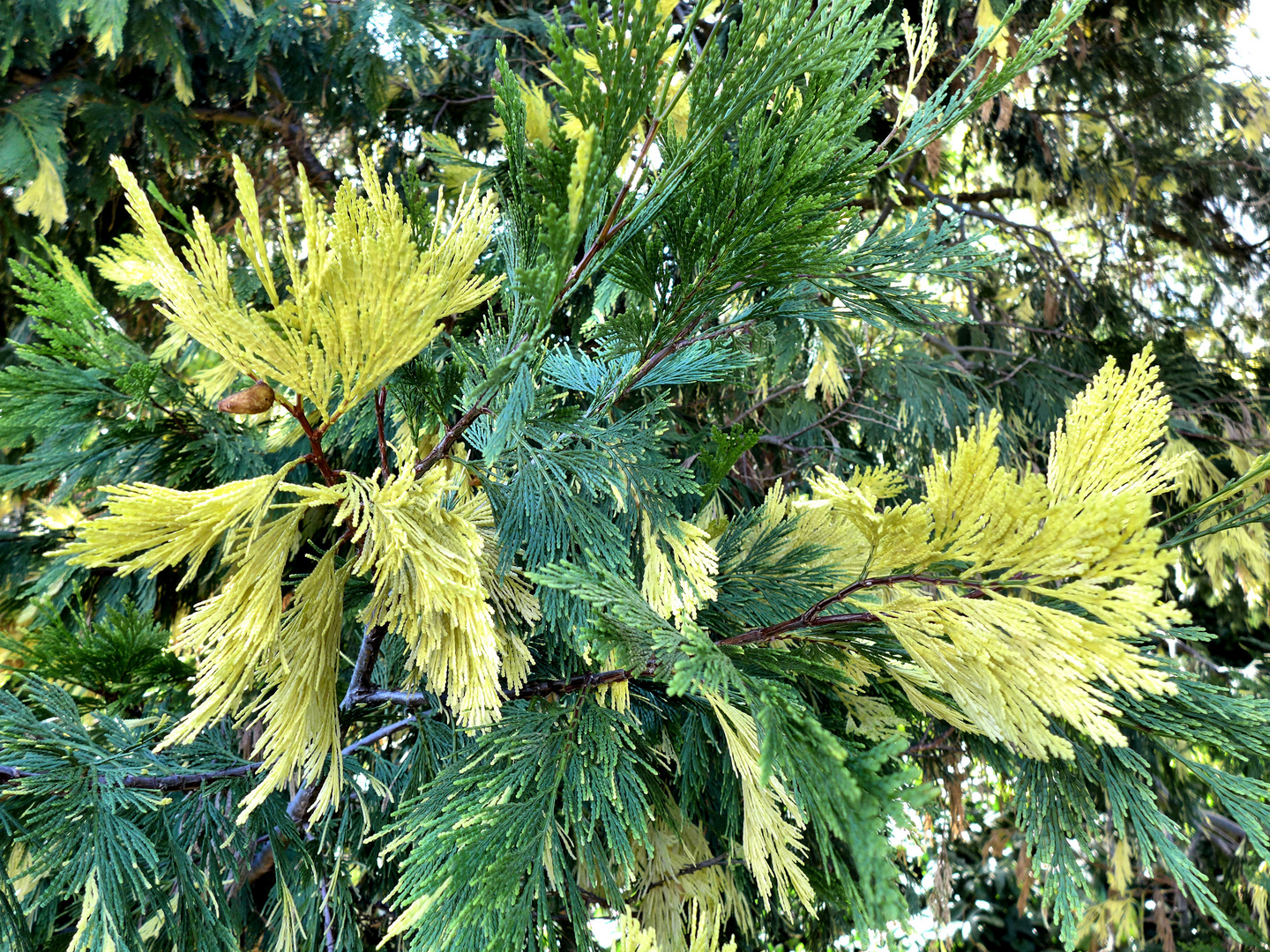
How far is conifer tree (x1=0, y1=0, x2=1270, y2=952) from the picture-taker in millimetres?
631

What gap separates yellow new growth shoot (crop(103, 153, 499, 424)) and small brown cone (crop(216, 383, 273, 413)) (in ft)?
0.24

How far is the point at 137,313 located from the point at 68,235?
11.1 inches

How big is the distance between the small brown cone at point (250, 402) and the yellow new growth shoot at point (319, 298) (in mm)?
74

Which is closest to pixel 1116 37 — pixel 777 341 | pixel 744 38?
pixel 777 341

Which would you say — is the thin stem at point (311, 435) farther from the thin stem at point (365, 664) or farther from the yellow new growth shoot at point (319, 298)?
the thin stem at point (365, 664)

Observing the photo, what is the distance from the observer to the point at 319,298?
64 cm

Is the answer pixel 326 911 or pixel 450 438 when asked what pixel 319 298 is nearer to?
pixel 450 438

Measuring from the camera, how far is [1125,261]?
301 centimetres

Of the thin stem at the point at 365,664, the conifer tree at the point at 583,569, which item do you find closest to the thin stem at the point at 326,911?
the conifer tree at the point at 583,569

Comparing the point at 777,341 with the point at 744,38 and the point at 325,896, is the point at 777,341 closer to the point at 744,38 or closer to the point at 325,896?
the point at 744,38

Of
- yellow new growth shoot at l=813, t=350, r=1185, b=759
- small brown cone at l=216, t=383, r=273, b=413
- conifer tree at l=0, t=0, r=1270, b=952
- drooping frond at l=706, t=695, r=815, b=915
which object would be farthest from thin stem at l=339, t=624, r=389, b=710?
yellow new growth shoot at l=813, t=350, r=1185, b=759

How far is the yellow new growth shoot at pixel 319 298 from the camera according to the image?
0.63 metres

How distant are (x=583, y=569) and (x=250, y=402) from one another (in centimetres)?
37

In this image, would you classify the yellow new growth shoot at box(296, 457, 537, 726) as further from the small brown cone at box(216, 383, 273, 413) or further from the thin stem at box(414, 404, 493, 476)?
the small brown cone at box(216, 383, 273, 413)
